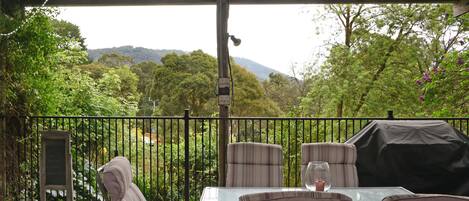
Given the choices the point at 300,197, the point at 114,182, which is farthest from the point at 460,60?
the point at 114,182

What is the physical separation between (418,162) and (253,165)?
48.4 inches

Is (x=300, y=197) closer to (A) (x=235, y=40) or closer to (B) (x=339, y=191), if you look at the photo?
(B) (x=339, y=191)

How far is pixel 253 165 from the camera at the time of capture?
10.0 ft

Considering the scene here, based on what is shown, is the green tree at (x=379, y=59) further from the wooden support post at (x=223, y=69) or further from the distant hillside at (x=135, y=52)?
the wooden support post at (x=223, y=69)

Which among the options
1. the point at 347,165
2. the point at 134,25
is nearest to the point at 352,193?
the point at 347,165

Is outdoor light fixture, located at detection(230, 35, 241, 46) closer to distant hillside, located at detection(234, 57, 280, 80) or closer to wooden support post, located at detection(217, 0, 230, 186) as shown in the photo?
wooden support post, located at detection(217, 0, 230, 186)

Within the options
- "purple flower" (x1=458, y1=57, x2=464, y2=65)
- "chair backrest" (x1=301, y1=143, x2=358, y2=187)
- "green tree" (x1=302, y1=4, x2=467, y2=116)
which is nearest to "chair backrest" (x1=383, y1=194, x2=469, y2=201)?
"chair backrest" (x1=301, y1=143, x2=358, y2=187)

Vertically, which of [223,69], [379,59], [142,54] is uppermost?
[142,54]

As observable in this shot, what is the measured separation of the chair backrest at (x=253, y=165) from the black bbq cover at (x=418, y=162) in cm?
76

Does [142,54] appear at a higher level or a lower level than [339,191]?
higher

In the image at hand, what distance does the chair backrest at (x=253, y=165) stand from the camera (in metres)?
3.04

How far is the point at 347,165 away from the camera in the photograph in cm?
305

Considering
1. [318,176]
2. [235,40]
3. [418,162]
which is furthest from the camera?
[235,40]

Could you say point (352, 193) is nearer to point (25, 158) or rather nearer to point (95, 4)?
point (95, 4)
